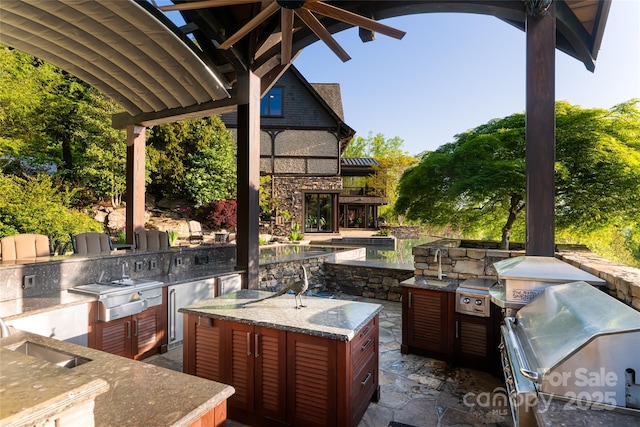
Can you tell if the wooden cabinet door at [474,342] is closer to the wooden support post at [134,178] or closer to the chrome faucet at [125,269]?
the chrome faucet at [125,269]

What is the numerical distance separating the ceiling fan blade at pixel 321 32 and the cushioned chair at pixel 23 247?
12.4 feet

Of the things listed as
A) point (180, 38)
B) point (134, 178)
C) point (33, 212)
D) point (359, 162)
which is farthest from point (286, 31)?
point (359, 162)

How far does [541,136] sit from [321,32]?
247 cm

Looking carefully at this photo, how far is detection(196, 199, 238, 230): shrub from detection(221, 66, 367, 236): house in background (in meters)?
2.17

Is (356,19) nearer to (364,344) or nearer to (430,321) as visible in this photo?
(364,344)

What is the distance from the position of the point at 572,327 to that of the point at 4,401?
83.2 inches

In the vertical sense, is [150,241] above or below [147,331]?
above

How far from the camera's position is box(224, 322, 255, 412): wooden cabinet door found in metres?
2.45

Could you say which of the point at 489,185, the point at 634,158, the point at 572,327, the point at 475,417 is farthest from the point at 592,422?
the point at 634,158

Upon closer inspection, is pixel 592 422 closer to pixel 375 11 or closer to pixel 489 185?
pixel 489 185

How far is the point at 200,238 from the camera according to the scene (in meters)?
12.0

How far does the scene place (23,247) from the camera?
365 cm

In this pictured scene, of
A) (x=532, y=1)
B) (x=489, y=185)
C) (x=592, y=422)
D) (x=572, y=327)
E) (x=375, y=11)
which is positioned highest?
(x=375, y=11)

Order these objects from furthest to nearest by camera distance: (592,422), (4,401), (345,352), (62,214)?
(62,214) → (345,352) → (592,422) → (4,401)
